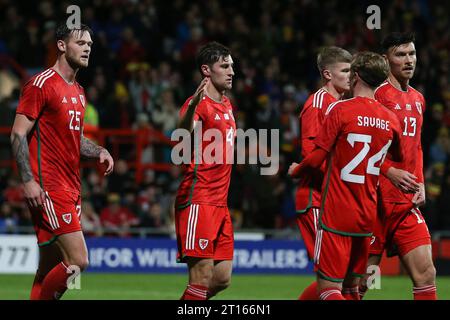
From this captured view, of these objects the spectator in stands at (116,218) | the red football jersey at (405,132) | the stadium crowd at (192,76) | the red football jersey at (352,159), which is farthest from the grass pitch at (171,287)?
the red football jersey at (352,159)

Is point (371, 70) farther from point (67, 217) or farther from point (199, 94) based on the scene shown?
point (67, 217)

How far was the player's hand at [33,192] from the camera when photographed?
316 inches

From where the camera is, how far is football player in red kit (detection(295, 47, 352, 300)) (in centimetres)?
903

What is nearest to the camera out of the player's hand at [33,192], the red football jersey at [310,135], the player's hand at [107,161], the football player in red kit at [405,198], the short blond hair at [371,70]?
the short blond hair at [371,70]

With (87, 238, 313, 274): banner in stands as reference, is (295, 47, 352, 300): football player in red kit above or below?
above

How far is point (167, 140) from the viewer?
18.8 m

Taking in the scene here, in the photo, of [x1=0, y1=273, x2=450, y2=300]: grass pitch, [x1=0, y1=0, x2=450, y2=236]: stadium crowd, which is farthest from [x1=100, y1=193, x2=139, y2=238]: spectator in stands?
[x1=0, y1=273, x2=450, y2=300]: grass pitch

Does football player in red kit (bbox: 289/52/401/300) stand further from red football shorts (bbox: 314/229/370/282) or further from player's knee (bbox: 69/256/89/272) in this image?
player's knee (bbox: 69/256/89/272)

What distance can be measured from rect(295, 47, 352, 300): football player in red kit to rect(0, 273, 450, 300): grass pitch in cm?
375

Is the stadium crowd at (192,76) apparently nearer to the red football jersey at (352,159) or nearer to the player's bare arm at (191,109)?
the player's bare arm at (191,109)

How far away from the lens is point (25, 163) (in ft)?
26.6

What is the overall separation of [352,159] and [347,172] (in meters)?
0.10

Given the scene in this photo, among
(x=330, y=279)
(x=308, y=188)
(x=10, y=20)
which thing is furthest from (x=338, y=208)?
(x=10, y=20)

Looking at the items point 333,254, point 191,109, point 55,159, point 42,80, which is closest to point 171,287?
point 191,109
